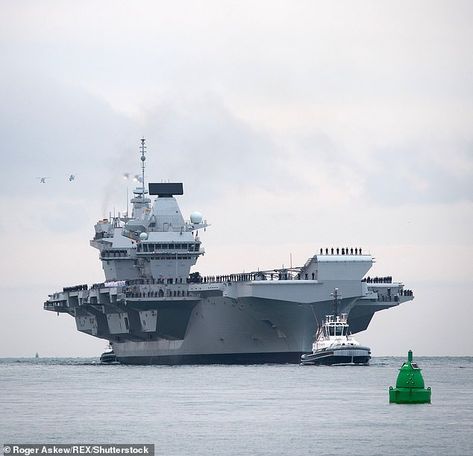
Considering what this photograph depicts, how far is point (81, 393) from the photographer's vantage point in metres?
Answer: 71.2

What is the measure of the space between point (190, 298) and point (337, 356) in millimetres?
13606

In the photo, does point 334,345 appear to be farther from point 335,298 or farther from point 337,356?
point 335,298

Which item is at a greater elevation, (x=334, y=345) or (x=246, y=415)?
(x=334, y=345)

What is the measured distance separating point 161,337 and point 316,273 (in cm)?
1882

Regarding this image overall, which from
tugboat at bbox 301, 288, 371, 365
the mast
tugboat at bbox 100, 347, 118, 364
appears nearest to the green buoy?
tugboat at bbox 301, 288, 371, 365

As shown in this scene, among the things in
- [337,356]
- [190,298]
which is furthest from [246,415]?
[190,298]

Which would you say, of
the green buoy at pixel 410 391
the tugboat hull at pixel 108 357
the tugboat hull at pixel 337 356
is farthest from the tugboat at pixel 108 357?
the green buoy at pixel 410 391

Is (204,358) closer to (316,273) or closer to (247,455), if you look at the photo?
(316,273)

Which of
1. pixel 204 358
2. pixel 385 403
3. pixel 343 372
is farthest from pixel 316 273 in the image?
pixel 385 403

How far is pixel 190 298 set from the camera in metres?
102

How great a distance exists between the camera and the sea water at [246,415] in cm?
4581

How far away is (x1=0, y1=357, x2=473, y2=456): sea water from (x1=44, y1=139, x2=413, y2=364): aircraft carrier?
1024cm

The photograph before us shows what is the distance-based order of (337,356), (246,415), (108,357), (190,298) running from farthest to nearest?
(108,357) → (190,298) → (337,356) → (246,415)

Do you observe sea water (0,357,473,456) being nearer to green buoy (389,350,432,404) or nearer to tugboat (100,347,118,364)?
green buoy (389,350,432,404)
